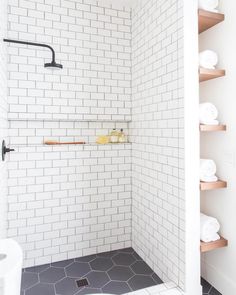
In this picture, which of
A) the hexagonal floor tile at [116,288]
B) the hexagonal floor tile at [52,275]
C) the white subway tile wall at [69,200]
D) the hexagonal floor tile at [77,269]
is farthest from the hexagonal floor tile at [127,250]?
the hexagonal floor tile at [52,275]

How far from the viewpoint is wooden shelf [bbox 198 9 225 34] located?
1637 millimetres

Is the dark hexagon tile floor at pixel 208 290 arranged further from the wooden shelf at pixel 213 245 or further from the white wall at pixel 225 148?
the wooden shelf at pixel 213 245

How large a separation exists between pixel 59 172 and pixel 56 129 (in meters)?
0.40

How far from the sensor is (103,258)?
2230 mm

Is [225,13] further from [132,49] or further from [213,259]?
[213,259]

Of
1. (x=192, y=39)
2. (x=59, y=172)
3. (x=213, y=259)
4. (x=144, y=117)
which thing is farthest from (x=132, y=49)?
(x=213, y=259)

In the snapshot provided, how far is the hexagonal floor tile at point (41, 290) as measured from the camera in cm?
175

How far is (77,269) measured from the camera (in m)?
2.05

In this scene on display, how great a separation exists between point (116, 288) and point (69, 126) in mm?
1413

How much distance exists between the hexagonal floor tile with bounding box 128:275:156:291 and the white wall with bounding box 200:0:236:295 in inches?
17.8

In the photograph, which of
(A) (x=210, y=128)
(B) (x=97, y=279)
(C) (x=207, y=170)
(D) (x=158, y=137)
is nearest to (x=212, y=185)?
(C) (x=207, y=170)

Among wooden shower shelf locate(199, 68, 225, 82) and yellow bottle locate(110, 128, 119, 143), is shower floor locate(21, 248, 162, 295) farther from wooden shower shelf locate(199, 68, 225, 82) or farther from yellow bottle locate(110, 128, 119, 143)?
wooden shower shelf locate(199, 68, 225, 82)

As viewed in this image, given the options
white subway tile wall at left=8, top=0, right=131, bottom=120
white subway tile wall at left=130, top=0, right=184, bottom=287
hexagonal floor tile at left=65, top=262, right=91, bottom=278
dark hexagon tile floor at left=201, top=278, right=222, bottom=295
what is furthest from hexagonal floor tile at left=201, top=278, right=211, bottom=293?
white subway tile wall at left=8, top=0, right=131, bottom=120

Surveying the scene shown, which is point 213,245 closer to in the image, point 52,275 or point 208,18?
point 52,275
